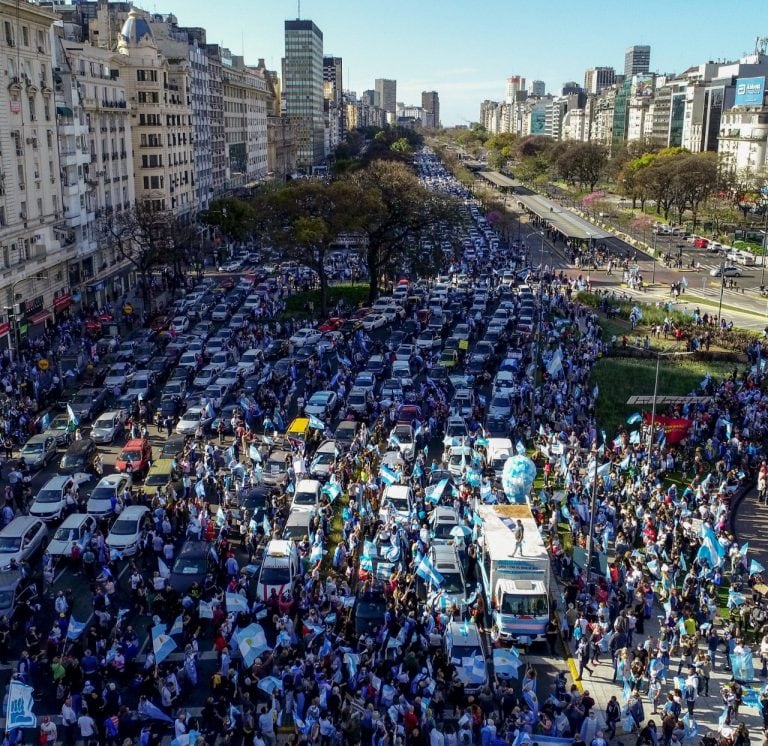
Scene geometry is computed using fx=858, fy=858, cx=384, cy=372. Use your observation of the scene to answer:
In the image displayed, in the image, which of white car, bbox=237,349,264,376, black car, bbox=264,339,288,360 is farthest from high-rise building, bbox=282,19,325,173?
white car, bbox=237,349,264,376

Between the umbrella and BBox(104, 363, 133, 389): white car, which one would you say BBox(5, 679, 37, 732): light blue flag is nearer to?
the umbrella

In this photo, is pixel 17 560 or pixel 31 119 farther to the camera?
pixel 31 119

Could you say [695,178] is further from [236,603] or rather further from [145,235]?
[236,603]

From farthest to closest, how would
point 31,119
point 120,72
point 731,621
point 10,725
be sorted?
point 120,72
point 31,119
point 731,621
point 10,725

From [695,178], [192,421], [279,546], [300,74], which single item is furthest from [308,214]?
[300,74]

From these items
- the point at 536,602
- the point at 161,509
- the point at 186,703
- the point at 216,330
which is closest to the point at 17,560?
the point at 161,509

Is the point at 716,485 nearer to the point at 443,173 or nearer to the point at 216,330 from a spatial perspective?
the point at 216,330
